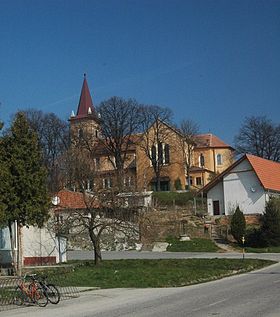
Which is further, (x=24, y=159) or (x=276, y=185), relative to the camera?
(x=276, y=185)

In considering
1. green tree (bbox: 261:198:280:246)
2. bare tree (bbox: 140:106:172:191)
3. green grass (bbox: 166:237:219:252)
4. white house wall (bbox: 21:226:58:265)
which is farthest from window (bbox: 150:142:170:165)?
white house wall (bbox: 21:226:58:265)

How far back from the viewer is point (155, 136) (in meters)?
89.3

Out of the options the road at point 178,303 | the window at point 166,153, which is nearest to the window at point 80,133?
the window at point 166,153

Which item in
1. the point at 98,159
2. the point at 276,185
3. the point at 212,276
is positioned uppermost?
the point at 98,159

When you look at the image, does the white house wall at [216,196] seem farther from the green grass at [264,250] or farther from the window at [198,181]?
the window at [198,181]

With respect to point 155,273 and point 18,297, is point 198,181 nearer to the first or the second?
point 155,273

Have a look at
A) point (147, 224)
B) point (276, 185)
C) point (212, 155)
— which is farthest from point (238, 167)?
point (212, 155)

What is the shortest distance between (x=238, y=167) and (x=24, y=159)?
40.0 metres

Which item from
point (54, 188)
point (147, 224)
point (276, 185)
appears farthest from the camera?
point (276, 185)

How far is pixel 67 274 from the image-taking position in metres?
27.1

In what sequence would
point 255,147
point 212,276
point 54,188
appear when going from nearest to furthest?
point 212,276, point 54,188, point 255,147

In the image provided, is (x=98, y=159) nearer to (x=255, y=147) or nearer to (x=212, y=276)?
(x=255, y=147)

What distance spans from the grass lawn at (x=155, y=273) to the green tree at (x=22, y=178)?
356 cm

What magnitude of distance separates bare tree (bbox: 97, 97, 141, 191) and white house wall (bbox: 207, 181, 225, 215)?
1945 centimetres
